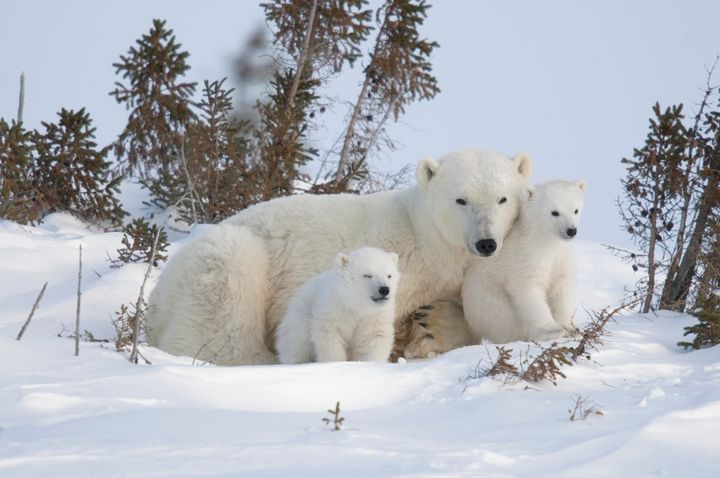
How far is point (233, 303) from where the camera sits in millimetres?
6543

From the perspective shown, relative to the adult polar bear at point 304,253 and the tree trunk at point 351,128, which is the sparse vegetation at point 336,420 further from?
the tree trunk at point 351,128

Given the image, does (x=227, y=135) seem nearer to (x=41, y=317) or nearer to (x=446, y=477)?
(x=41, y=317)

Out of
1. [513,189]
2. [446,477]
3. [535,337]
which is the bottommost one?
[446,477]

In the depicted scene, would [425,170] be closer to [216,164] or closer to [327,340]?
[327,340]

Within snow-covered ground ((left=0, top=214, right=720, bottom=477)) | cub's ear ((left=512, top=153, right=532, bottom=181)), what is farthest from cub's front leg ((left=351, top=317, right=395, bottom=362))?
cub's ear ((left=512, top=153, right=532, bottom=181))

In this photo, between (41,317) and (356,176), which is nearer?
(41,317)

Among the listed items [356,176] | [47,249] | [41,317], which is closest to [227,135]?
[356,176]

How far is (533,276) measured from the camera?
6051 mm

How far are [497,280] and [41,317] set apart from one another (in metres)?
3.68

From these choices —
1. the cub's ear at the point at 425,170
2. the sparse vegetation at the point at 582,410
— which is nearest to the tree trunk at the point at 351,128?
the cub's ear at the point at 425,170

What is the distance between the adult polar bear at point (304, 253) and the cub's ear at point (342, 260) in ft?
2.87

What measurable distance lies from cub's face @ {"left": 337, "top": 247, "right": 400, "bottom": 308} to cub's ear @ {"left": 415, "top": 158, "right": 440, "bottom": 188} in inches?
34.9

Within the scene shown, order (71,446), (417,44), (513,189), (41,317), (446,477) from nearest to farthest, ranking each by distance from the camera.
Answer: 1. (446,477)
2. (71,446)
3. (513,189)
4. (41,317)
5. (417,44)

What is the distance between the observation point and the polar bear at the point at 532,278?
5.98m
